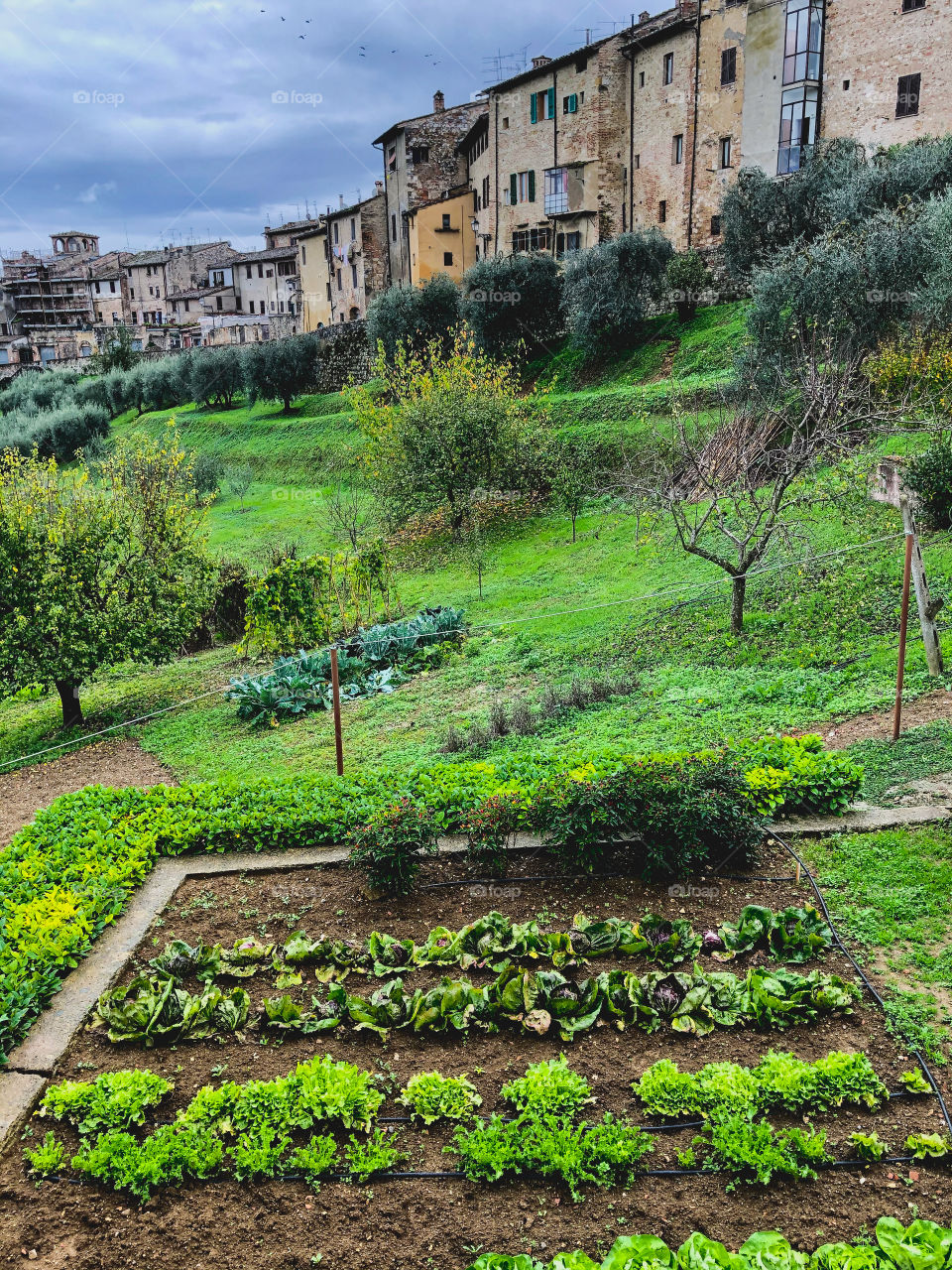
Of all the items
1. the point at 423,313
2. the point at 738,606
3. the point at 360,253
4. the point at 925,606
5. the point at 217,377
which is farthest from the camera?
the point at 360,253

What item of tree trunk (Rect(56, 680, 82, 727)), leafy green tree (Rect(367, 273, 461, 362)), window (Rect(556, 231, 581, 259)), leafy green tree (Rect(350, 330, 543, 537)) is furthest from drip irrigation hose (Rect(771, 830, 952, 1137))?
window (Rect(556, 231, 581, 259))

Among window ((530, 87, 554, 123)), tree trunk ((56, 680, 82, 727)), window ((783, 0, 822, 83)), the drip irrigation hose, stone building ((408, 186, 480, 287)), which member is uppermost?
window ((530, 87, 554, 123))

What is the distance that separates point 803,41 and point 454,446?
20.7 m

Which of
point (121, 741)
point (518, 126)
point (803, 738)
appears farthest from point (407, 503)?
point (518, 126)

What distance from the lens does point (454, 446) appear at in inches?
914

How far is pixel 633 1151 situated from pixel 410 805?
10.6 feet

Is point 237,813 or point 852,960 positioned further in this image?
point 237,813

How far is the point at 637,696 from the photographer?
1111cm

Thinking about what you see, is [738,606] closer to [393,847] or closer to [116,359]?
[393,847]

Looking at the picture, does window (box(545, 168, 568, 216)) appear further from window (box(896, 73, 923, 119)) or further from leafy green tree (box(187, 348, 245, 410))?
leafy green tree (box(187, 348, 245, 410))

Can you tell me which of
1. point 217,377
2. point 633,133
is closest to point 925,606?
point 633,133

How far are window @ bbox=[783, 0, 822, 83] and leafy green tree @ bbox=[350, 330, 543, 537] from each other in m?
16.9

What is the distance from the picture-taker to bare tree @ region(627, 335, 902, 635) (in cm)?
1209

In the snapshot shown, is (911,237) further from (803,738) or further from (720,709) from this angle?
Answer: (803,738)
